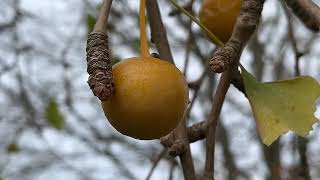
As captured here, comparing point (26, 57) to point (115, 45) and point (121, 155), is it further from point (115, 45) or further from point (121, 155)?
point (121, 155)

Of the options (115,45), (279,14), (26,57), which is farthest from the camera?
(26,57)

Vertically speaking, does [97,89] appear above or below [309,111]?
above

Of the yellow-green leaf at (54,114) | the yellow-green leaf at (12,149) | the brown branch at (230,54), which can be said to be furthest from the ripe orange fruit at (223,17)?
the yellow-green leaf at (12,149)

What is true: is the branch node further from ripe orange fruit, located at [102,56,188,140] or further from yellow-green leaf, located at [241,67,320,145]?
yellow-green leaf, located at [241,67,320,145]

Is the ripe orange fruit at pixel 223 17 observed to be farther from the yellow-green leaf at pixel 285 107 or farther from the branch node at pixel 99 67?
the branch node at pixel 99 67

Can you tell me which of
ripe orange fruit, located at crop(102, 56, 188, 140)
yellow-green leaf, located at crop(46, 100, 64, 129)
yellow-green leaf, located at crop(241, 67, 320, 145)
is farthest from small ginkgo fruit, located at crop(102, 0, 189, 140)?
yellow-green leaf, located at crop(46, 100, 64, 129)

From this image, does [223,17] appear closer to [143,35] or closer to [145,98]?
[143,35]

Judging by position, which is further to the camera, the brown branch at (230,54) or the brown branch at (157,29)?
the brown branch at (157,29)

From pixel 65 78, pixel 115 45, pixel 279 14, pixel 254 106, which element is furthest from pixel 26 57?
pixel 254 106
